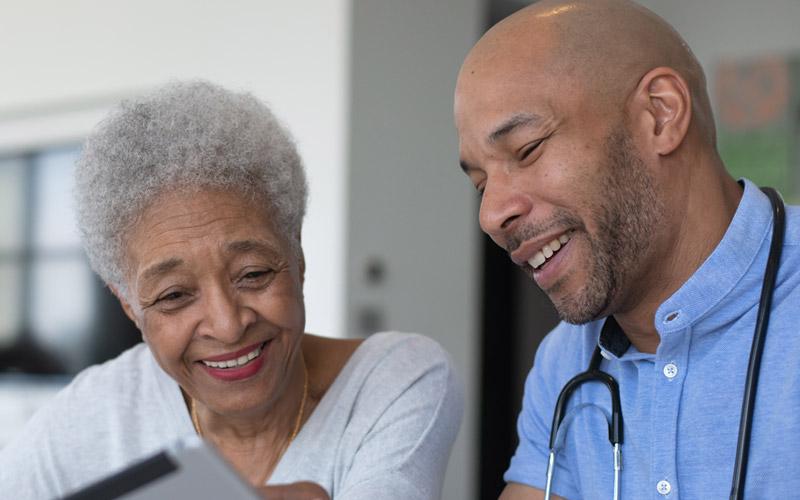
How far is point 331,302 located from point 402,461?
7.59ft

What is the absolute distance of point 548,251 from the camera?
4.55 ft

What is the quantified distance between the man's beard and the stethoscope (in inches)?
5.7

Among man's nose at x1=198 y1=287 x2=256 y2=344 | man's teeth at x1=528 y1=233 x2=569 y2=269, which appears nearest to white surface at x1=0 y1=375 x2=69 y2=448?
man's nose at x1=198 y1=287 x2=256 y2=344

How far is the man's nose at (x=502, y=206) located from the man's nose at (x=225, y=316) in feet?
1.36

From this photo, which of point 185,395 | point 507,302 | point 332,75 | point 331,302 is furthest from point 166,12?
point 185,395

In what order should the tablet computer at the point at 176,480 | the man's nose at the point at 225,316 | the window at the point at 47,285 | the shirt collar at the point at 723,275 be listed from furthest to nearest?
the window at the point at 47,285
the man's nose at the point at 225,316
the shirt collar at the point at 723,275
the tablet computer at the point at 176,480

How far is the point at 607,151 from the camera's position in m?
1.37

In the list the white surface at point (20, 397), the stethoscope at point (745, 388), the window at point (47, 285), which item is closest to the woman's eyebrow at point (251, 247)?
the stethoscope at point (745, 388)

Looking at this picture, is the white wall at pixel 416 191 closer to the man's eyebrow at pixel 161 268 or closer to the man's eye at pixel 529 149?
the man's eyebrow at pixel 161 268

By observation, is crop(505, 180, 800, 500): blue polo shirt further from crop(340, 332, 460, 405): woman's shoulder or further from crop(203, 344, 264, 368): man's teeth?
crop(203, 344, 264, 368): man's teeth

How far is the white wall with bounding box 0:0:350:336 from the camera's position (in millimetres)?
3822

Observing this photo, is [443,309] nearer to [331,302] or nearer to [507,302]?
[331,302]

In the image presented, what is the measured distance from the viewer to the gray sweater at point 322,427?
5.23ft

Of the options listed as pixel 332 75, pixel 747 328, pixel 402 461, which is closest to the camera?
pixel 747 328
